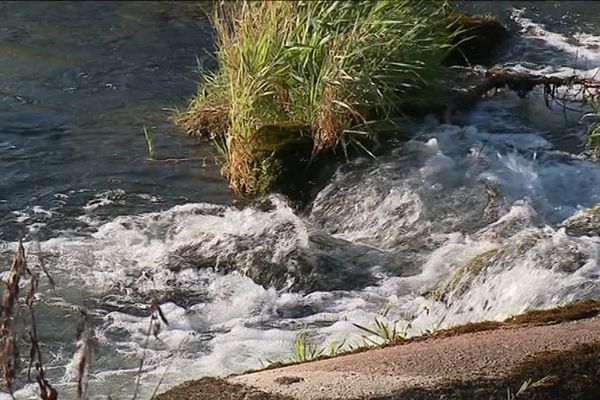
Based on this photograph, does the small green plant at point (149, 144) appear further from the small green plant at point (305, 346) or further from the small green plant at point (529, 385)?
the small green plant at point (529, 385)

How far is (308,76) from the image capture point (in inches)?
302

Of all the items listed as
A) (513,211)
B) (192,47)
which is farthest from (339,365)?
(192,47)

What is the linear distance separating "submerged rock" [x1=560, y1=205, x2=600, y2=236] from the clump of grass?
164 cm

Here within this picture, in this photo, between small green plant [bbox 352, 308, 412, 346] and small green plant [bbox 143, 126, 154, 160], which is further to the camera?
small green plant [bbox 143, 126, 154, 160]

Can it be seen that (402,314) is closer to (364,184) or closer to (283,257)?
(283,257)

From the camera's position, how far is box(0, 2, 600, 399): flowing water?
5.41 metres

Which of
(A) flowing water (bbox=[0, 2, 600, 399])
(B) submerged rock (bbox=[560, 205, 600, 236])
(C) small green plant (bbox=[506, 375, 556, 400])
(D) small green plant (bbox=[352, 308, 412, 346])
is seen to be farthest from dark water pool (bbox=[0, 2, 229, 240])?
(C) small green plant (bbox=[506, 375, 556, 400])

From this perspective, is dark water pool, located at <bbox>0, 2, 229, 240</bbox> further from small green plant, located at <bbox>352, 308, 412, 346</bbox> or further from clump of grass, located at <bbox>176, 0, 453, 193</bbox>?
small green plant, located at <bbox>352, 308, 412, 346</bbox>

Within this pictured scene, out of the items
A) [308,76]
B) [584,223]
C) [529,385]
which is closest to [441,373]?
[529,385]

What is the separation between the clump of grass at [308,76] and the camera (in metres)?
Result: 7.42

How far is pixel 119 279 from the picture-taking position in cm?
604

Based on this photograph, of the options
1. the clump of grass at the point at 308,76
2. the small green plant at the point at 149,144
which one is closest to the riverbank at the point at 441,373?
the clump of grass at the point at 308,76

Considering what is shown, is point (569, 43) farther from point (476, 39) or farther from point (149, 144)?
point (149, 144)

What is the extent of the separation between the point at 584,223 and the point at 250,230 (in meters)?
1.98
